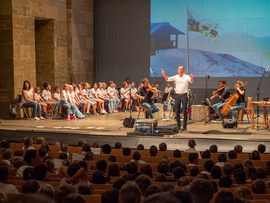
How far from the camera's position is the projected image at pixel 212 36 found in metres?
16.3

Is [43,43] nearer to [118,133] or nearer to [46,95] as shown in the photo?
[46,95]

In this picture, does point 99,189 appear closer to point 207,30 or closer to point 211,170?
point 211,170

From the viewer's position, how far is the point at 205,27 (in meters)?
16.8

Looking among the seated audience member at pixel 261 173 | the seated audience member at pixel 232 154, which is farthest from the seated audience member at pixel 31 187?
the seated audience member at pixel 232 154

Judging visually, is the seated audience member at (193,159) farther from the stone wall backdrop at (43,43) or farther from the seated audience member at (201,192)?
the stone wall backdrop at (43,43)

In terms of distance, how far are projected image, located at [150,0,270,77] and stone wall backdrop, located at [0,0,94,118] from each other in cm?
310

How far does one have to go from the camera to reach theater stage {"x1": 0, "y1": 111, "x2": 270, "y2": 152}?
27.1ft

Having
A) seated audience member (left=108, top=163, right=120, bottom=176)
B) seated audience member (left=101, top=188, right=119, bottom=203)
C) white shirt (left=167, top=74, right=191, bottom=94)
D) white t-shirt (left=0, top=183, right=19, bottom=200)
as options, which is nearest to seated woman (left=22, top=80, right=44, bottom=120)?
white shirt (left=167, top=74, right=191, bottom=94)

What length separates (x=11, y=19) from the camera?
12.9 metres

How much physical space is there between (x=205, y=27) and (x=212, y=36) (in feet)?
1.53

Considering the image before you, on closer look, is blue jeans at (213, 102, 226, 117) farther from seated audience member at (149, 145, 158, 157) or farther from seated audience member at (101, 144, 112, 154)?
seated audience member at (101, 144, 112, 154)

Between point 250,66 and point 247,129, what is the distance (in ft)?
20.9

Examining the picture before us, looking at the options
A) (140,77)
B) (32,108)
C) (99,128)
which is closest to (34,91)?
(32,108)

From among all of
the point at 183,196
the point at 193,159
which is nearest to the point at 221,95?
the point at 193,159
